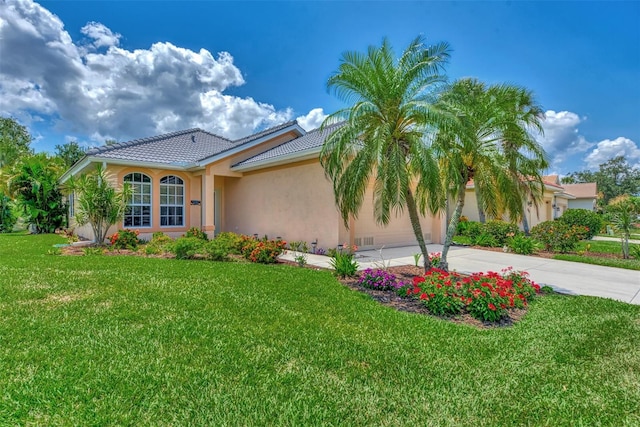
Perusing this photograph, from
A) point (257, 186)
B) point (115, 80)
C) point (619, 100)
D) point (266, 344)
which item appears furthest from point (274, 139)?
point (619, 100)

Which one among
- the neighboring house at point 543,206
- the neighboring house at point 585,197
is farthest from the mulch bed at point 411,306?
the neighboring house at point 585,197

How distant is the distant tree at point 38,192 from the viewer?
63.0 ft

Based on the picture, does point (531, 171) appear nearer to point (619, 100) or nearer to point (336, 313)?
point (336, 313)

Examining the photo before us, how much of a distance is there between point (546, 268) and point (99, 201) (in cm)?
1698

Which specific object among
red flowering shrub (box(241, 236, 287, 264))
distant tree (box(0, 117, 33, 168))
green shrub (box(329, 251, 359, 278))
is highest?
distant tree (box(0, 117, 33, 168))

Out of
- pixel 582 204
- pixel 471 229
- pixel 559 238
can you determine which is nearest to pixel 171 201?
pixel 471 229

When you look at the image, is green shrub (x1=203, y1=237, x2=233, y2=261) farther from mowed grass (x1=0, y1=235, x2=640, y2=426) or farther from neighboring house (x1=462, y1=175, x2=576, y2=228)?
neighboring house (x1=462, y1=175, x2=576, y2=228)

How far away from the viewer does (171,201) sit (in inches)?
608

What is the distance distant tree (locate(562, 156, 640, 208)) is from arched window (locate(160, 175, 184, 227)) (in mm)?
73738

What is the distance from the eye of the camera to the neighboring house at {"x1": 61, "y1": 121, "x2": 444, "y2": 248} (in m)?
12.8

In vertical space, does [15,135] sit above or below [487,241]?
above

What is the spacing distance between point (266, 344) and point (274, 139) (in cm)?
1426

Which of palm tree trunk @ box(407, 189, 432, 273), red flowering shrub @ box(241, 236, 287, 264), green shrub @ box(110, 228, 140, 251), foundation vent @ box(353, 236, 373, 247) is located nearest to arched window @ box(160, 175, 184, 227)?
green shrub @ box(110, 228, 140, 251)

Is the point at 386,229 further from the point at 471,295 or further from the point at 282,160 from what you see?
the point at 471,295
